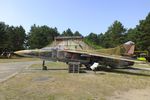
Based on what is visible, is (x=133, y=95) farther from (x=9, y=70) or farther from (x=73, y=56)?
(x=9, y=70)

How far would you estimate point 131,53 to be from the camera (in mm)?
32281

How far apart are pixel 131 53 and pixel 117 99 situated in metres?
19.8

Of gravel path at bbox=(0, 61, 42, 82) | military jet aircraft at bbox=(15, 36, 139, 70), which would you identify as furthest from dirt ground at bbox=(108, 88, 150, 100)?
military jet aircraft at bbox=(15, 36, 139, 70)

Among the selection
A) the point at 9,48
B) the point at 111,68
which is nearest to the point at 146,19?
the point at 9,48

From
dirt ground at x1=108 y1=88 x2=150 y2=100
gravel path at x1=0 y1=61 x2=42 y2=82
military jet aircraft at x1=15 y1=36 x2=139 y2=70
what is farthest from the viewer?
military jet aircraft at x1=15 y1=36 x2=139 y2=70

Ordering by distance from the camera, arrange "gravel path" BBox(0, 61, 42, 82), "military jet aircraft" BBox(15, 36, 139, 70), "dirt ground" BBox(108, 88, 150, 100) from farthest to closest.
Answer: "military jet aircraft" BBox(15, 36, 139, 70) → "gravel path" BBox(0, 61, 42, 82) → "dirt ground" BBox(108, 88, 150, 100)

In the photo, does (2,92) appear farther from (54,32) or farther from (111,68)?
(54,32)

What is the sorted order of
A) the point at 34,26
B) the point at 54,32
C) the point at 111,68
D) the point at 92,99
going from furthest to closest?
the point at 34,26 → the point at 54,32 → the point at 111,68 → the point at 92,99

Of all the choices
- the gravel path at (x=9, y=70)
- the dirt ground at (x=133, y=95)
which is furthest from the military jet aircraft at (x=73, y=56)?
the dirt ground at (x=133, y=95)

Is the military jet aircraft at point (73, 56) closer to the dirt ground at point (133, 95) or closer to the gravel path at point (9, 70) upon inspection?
the gravel path at point (9, 70)

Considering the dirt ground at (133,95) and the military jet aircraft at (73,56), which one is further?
the military jet aircraft at (73,56)

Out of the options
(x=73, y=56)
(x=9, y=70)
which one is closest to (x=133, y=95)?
(x=73, y=56)

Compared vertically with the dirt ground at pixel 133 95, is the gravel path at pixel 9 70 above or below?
above

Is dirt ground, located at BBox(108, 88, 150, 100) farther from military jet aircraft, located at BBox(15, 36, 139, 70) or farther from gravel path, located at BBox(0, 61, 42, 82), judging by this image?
military jet aircraft, located at BBox(15, 36, 139, 70)
